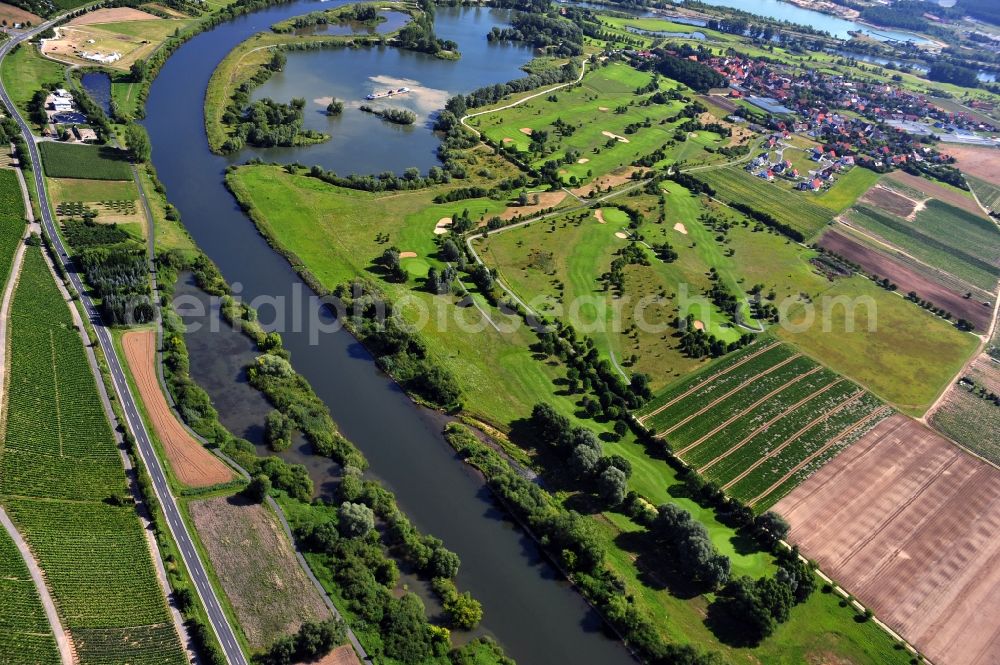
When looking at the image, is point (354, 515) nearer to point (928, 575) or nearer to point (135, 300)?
point (135, 300)

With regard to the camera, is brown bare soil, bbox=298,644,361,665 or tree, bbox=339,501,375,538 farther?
tree, bbox=339,501,375,538

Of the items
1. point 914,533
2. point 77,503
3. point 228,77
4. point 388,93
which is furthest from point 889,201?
point 77,503

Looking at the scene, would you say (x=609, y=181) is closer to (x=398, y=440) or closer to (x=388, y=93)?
(x=388, y=93)

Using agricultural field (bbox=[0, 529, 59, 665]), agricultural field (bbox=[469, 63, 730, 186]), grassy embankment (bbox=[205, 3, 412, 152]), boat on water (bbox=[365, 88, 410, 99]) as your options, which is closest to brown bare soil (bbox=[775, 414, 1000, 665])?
agricultural field (bbox=[0, 529, 59, 665])

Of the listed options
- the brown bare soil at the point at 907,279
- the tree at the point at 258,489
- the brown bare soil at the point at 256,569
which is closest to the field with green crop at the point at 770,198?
the brown bare soil at the point at 907,279

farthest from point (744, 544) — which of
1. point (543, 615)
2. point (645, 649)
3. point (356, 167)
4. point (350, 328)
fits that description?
point (356, 167)

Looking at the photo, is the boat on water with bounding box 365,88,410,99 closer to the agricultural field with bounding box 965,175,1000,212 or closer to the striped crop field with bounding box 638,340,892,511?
the striped crop field with bounding box 638,340,892,511

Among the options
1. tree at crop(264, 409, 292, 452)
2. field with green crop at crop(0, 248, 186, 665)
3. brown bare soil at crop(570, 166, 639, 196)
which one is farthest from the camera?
brown bare soil at crop(570, 166, 639, 196)
